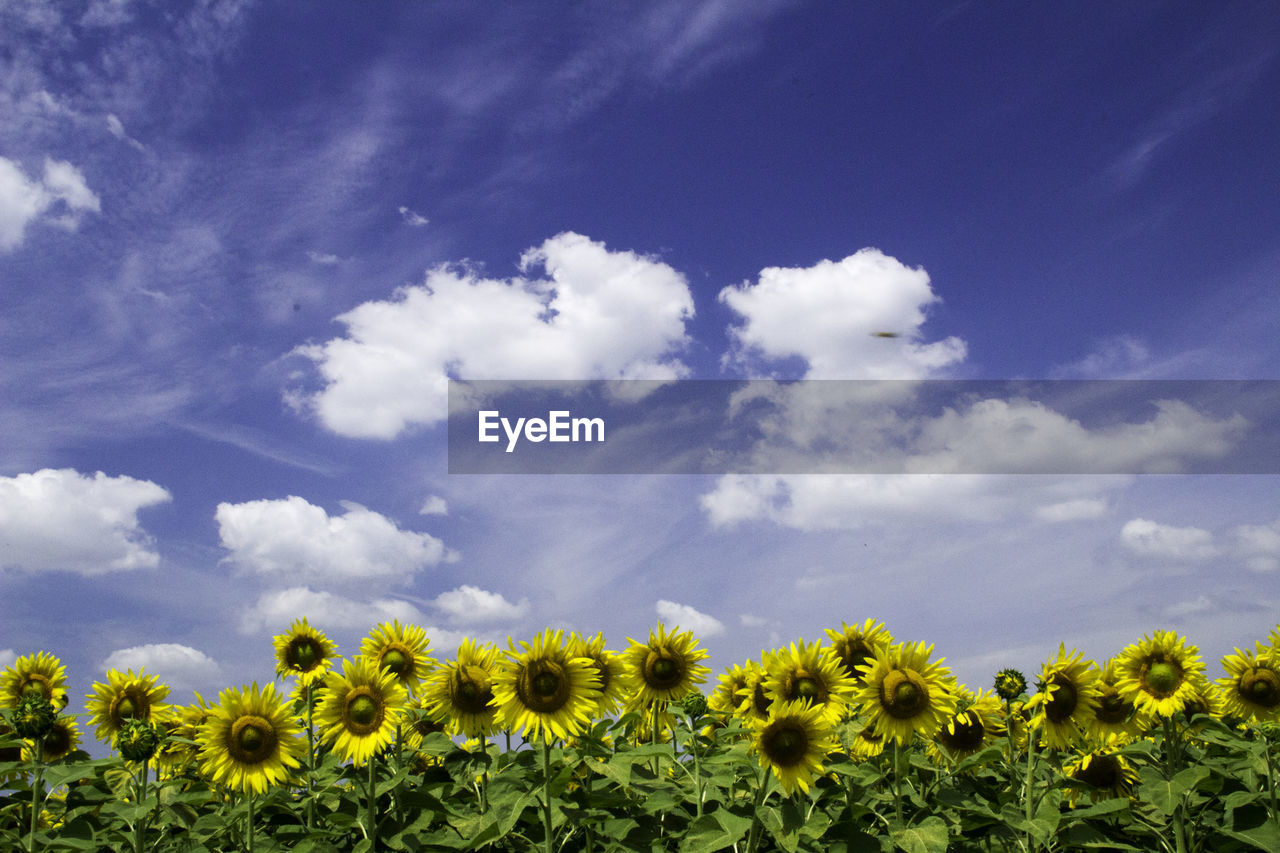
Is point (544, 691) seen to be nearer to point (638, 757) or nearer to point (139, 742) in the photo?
point (638, 757)

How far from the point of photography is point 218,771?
6219mm

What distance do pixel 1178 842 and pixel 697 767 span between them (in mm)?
3992

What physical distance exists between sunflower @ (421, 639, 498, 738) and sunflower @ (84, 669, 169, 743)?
3130mm

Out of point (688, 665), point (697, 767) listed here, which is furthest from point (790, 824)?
point (688, 665)

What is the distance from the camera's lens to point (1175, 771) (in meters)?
7.45

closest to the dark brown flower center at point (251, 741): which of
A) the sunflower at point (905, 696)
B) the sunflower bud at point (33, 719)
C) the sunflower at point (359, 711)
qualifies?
the sunflower at point (359, 711)

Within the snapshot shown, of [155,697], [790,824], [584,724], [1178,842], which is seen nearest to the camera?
[790,824]

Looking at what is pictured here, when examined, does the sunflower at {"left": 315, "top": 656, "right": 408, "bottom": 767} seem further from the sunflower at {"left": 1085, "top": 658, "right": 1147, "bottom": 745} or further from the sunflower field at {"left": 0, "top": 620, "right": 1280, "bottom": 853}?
the sunflower at {"left": 1085, "top": 658, "right": 1147, "bottom": 745}

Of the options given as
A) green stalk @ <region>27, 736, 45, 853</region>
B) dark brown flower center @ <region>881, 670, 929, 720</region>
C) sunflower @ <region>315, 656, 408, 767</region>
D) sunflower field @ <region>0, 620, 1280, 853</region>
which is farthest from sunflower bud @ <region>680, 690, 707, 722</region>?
green stalk @ <region>27, 736, 45, 853</region>

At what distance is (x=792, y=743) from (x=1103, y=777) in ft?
12.9

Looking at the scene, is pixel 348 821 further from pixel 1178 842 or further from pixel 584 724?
pixel 1178 842

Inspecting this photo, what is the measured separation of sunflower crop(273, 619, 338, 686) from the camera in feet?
25.8

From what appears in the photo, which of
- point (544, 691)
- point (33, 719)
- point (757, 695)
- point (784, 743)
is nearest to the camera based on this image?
point (784, 743)

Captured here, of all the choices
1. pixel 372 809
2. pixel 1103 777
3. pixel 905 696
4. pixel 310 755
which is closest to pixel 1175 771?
pixel 1103 777
